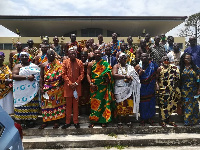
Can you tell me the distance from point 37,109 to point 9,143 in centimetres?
291

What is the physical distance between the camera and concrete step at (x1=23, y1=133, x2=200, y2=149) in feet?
14.0

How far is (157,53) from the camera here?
6.38 metres

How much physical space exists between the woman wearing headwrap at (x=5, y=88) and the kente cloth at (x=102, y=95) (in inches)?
76.5

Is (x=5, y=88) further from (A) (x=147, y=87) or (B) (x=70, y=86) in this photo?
(A) (x=147, y=87)

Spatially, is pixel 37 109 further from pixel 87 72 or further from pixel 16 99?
pixel 87 72

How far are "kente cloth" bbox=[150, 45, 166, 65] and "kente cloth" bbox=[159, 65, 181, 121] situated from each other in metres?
1.41

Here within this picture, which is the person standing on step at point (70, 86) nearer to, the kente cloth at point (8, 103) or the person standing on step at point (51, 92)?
the person standing on step at point (51, 92)

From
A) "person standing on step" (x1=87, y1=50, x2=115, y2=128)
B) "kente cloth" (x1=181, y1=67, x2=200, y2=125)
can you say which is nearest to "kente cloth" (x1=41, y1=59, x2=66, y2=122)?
"person standing on step" (x1=87, y1=50, x2=115, y2=128)

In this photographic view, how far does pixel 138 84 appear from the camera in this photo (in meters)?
4.76

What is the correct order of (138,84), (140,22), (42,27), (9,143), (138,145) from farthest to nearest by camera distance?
1. (42,27)
2. (140,22)
3. (138,84)
4. (138,145)
5. (9,143)

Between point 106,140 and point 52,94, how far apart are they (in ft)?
5.17

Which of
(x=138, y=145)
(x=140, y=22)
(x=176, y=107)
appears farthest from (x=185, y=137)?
(x=140, y=22)

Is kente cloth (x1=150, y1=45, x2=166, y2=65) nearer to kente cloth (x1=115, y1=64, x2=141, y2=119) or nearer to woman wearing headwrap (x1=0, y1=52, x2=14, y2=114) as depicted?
kente cloth (x1=115, y1=64, x2=141, y2=119)

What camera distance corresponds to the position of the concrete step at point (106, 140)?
428 centimetres
